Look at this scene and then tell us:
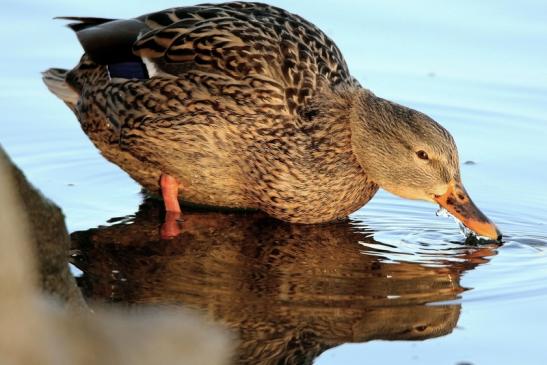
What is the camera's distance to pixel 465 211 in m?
8.05

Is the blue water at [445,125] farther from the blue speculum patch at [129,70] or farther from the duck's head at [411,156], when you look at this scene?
the blue speculum patch at [129,70]

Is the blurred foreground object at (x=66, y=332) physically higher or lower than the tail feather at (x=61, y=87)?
higher

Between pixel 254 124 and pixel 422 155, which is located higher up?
pixel 254 124

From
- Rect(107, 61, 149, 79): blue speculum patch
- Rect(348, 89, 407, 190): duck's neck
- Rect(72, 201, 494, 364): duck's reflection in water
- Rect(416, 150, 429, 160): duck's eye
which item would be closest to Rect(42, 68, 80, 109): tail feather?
Rect(107, 61, 149, 79): blue speculum patch

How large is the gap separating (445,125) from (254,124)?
2796 mm

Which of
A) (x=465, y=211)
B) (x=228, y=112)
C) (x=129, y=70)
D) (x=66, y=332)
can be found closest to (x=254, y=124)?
(x=228, y=112)

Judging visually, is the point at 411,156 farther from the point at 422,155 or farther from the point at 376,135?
the point at 376,135

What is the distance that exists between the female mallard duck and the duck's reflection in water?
0.21 meters

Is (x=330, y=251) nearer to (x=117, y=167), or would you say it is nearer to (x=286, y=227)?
(x=286, y=227)

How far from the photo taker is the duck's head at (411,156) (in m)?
8.05

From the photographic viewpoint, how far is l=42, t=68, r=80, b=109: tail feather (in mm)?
9055

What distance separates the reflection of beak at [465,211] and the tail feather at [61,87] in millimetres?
2716

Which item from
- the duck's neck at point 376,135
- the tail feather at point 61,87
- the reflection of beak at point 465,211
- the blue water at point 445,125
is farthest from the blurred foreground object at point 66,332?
the tail feather at point 61,87

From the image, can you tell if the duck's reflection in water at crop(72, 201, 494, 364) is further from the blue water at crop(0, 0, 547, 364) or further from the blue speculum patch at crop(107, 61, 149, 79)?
the blue speculum patch at crop(107, 61, 149, 79)
